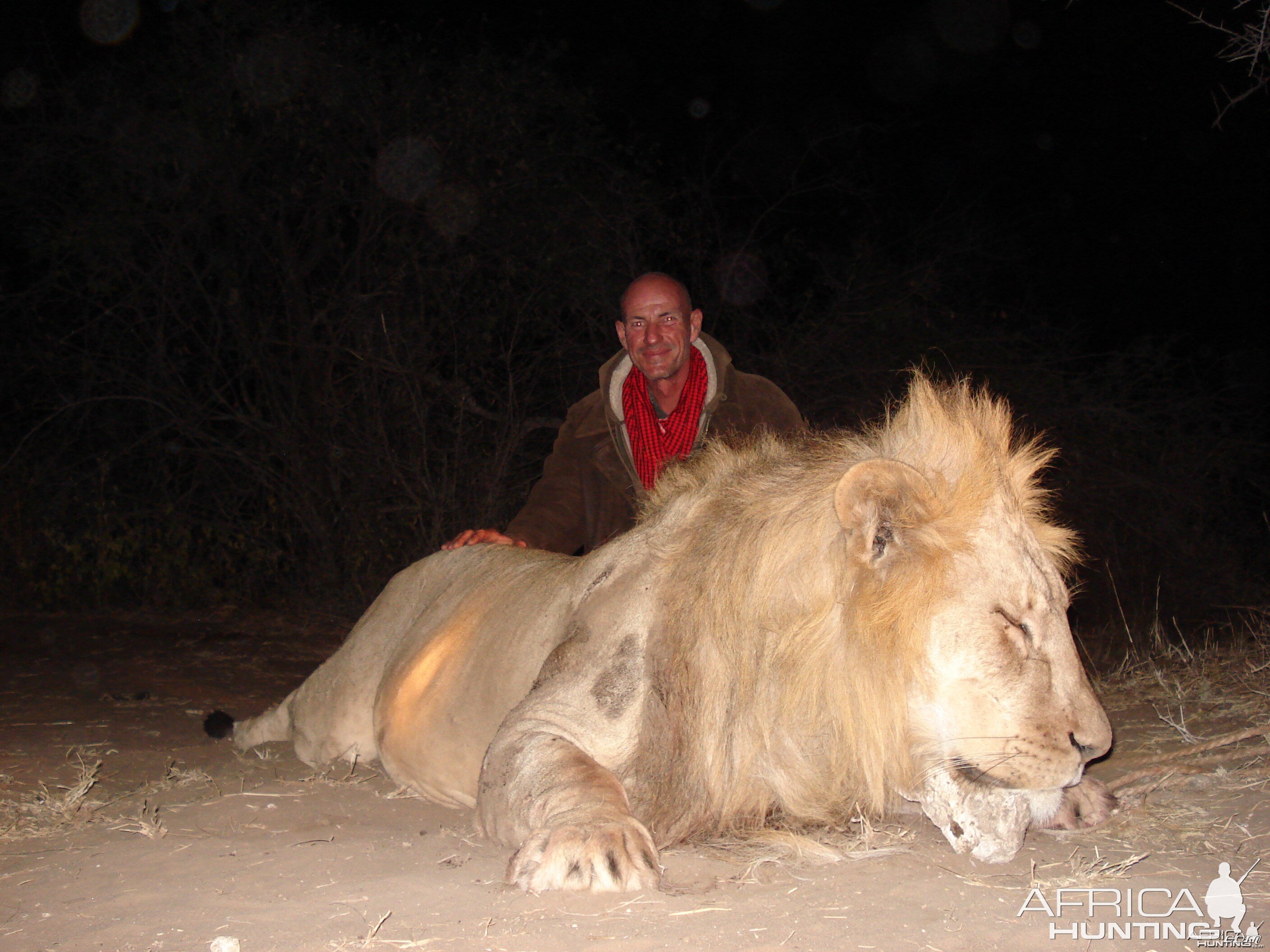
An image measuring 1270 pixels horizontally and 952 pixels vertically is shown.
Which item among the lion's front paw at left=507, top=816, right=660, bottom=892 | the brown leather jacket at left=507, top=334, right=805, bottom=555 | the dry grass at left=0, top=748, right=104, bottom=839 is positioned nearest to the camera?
the lion's front paw at left=507, top=816, right=660, bottom=892

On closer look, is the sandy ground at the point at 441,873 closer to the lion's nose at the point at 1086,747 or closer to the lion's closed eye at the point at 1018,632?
the lion's nose at the point at 1086,747

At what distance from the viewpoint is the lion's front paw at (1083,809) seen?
2.83 metres

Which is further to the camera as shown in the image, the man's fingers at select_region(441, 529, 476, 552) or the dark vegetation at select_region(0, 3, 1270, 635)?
the dark vegetation at select_region(0, 3, 1270, 635)

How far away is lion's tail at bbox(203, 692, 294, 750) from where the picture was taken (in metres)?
4.50

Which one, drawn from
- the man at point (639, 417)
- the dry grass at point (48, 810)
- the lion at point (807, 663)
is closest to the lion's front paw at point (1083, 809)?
the lion at point (807, 663)

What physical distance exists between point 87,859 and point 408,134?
7.49 meters

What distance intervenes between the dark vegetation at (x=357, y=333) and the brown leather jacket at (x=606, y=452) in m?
3.86

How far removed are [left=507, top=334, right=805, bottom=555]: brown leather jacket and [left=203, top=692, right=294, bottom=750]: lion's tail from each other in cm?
120

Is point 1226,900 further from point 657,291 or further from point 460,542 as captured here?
point 657,291

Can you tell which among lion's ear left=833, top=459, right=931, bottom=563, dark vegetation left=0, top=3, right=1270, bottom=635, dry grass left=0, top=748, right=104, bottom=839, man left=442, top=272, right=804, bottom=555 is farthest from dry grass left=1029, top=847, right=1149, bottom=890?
dark vegetation left=0, top=3, right=1270, bottom=635

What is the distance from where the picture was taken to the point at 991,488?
2.49 m

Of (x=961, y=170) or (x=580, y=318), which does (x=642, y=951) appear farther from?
(x=961, y=170)

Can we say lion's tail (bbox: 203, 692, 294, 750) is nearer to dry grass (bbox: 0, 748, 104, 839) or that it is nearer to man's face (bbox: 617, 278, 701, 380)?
dry grass (bbox: 0, 748, 104, 839)

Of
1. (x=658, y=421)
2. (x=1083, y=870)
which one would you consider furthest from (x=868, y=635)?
(x=658, y=421)
